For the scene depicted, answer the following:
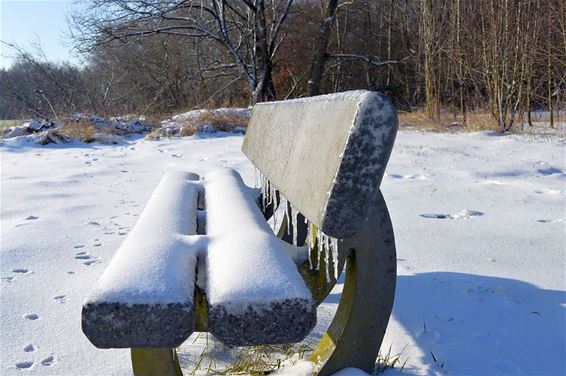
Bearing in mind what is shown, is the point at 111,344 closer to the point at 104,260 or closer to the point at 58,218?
the point at 104,260

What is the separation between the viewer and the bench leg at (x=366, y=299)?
1.29m

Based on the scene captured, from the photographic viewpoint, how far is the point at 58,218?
3170mm

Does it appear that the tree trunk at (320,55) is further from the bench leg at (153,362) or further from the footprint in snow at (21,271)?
the bench leg at (153,362)

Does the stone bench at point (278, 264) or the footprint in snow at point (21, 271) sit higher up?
the stone bench at point (278, 264)

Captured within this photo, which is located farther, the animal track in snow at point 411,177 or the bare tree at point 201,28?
the bare tree at point 201,28

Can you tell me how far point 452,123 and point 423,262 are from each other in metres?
8.39

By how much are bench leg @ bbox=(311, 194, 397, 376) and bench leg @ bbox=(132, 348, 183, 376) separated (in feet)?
1.39

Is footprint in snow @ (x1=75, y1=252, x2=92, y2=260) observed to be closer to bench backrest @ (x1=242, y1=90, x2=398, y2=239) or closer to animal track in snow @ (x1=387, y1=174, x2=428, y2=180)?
bench backrest @ (x1=242, y1=90, x2=398, y2=239)

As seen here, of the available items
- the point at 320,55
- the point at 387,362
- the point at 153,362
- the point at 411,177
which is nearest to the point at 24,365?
the point at 153,362

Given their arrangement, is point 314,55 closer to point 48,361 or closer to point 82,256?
point 82,256

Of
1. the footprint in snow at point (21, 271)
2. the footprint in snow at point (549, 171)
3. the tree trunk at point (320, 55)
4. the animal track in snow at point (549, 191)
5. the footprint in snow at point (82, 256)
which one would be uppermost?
the tree trunk at point (320, 55)

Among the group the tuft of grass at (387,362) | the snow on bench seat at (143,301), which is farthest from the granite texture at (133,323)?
the tuft of grass at (387,362)

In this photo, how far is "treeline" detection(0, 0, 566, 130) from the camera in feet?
28.2

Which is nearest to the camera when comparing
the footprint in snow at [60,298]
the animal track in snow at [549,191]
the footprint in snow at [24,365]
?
the footprint in snow at [24,365]
